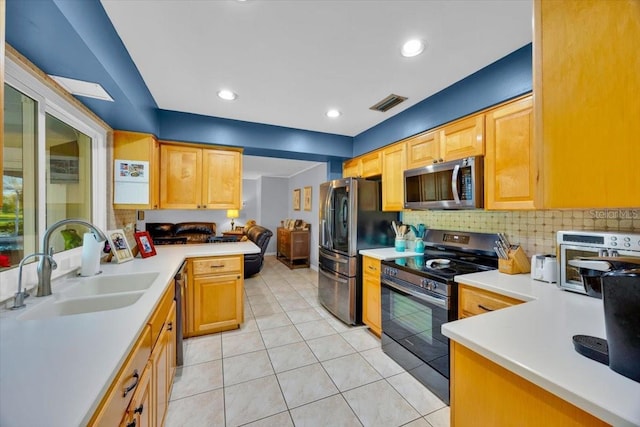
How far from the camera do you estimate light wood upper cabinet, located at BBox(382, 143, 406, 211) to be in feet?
8.68

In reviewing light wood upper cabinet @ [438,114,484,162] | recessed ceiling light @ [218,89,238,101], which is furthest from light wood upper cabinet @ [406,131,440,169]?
recessed ceiling light @ [218,89,238,101]

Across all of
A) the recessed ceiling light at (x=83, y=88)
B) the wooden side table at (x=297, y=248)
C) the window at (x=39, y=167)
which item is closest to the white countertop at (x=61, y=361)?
the window at (x=39, y=167)

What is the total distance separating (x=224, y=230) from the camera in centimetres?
701

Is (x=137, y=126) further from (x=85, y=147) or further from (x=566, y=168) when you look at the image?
(x=566, y=168)

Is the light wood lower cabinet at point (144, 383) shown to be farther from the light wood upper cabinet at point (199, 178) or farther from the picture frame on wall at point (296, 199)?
the picture frame on wall at point (296, 199)

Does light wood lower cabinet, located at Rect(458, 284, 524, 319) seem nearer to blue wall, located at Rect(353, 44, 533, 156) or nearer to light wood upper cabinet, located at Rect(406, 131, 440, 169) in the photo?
light wood upper cabinet, located at Rect(406, 131, 440, 169)

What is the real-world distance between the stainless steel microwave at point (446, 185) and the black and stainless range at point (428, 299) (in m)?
0.44

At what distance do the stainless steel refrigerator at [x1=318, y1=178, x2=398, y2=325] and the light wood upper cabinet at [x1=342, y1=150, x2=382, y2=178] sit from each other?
0.20 metres

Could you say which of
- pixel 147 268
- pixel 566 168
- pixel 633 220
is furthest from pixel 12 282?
pixel 633 220

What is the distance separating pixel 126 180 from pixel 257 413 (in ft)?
7.46

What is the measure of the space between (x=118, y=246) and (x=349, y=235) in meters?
2.14

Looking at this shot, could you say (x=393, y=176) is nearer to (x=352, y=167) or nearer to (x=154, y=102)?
(x=352, y=167)

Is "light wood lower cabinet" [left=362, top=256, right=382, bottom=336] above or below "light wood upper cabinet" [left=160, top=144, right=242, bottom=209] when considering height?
below

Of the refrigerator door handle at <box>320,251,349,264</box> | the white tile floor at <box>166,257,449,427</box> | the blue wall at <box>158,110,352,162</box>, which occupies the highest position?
the blue wall at <box>158,110,352,162</box>
